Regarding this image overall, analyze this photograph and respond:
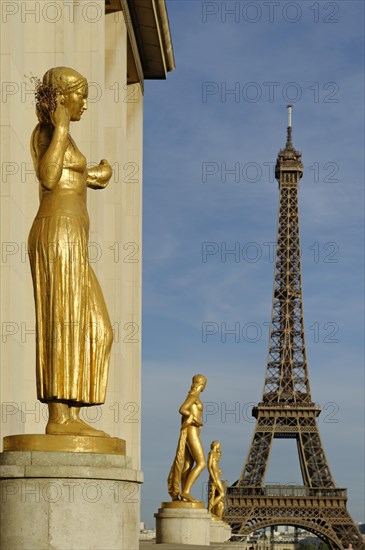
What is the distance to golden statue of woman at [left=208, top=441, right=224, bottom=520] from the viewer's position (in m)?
29.7

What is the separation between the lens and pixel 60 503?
7898 mm

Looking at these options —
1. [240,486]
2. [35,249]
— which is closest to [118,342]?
[35,249]

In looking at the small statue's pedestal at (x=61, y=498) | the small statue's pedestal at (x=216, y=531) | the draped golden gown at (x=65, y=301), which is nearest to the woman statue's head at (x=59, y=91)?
the draped golden gown at (x=65, y=301)

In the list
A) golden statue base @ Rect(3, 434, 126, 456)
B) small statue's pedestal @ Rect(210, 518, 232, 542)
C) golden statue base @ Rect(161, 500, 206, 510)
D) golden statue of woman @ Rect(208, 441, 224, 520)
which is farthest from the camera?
golden statue of woman @ Rect(208, 441, 224, 520)

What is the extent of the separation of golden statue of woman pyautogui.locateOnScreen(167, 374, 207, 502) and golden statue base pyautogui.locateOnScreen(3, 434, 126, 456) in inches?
510

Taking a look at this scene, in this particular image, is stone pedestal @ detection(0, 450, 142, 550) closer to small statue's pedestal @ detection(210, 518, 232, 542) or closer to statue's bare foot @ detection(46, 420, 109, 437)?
statue's bare foot @ detection(46, 420, 109, 437)

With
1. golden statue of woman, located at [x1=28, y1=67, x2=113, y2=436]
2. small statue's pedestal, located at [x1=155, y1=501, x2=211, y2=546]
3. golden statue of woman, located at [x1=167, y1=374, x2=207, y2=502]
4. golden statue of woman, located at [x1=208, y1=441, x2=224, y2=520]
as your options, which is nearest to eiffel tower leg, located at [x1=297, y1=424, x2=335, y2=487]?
golden statue of woman, located at [x1=208, y1=441, x2=224, y2=520]

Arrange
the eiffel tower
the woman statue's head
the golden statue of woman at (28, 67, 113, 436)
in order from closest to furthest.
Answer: the golden statue of woman at (28, 67, 113, 436), the woman statue's head, the eiffel tower

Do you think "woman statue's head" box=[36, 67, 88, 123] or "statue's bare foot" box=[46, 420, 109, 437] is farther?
"woman statue's head" box=[36, 67, 88, 123]

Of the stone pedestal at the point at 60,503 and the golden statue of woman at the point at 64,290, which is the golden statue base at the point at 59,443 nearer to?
the stone pedestal at the point at 60,503

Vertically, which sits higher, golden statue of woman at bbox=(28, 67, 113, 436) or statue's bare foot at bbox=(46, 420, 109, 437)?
golden statue of woman at bbox=(28, 67, 113, 436)

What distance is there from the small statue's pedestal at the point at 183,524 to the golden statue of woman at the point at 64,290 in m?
12.3

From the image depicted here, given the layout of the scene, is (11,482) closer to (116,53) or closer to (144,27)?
(116,53)

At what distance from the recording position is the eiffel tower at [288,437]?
8325cm
